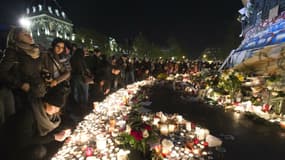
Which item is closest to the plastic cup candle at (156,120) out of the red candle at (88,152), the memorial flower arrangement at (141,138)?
the memorial flower arrangement at (141,138)

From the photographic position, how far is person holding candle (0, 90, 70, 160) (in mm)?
2471

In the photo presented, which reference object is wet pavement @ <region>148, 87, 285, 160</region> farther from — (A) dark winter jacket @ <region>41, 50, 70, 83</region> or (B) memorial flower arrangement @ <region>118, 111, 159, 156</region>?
(A) dark winter jacket @ <region>41, 50, 70, 83</region>

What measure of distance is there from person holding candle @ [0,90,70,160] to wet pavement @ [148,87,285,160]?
2.84 m

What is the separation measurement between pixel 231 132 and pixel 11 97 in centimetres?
438

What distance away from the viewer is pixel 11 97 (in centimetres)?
286

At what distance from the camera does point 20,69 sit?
311 centimetres

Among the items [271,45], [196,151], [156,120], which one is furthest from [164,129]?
[271,45]

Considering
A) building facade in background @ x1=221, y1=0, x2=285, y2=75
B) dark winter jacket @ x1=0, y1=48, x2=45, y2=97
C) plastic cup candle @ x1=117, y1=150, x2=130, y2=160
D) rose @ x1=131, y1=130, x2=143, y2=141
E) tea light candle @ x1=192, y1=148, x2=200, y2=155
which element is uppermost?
building facade in background @ x1=221, y1=0, x2=285, y2=75

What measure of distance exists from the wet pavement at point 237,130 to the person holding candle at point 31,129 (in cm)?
284

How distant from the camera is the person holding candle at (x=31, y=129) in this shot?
97.3 inches

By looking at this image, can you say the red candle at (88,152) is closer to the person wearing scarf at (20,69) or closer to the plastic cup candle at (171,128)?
the person wearing scarf at (20,69)

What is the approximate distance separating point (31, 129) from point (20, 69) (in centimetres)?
105

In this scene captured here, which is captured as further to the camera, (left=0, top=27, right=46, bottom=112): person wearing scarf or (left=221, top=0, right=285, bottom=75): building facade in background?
(left=221, top=0, right=285, bottom=75): building facade in background

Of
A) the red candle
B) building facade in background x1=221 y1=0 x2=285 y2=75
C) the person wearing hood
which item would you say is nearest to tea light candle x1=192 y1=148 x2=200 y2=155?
the red candle
